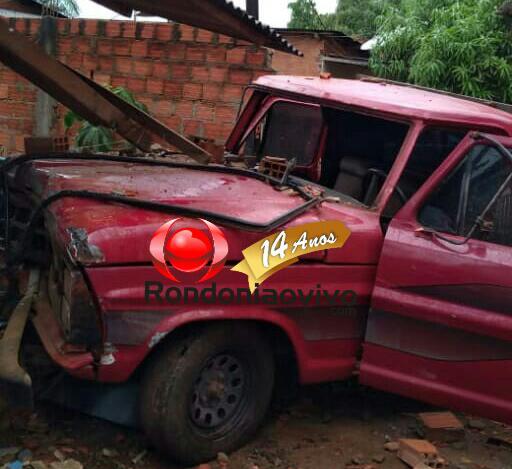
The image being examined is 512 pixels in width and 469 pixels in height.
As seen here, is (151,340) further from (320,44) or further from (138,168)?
(320,44)

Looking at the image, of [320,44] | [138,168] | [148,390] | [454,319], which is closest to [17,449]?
[148,390]

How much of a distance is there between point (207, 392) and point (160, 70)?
195 inches

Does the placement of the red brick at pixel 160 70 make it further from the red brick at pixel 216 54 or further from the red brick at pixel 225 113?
the red brick at pixel 225 113

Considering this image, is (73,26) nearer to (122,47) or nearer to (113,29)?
(113,29)

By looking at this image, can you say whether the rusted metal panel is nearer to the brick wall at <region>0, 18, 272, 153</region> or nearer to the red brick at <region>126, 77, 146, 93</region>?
the brick wall at <region>0, 18, 272, 153</region>

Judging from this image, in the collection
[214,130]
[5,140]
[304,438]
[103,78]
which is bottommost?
[304,438]

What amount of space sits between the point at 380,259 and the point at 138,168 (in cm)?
149

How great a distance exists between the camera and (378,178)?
12.3 feet

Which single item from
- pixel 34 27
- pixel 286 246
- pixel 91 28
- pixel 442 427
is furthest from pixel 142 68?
pixel 442 427

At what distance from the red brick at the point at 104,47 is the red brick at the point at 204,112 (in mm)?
1228

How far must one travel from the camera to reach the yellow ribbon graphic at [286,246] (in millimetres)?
3023

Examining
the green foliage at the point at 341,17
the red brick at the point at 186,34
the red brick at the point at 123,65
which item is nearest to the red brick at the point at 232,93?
the red brick at the point at 186,34

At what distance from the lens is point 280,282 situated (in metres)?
3.13

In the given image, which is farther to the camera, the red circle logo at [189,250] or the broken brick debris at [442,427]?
the broken brick debris at [442,427]
